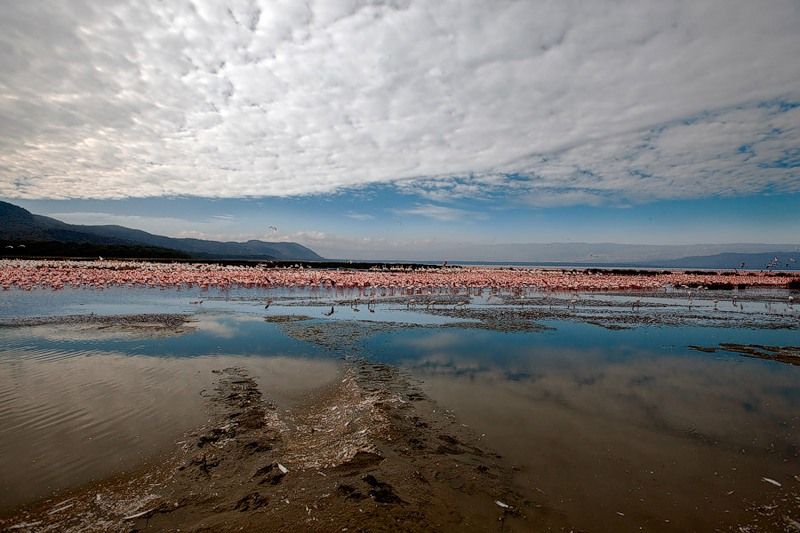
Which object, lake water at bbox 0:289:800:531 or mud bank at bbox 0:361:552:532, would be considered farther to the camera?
lake water at bbox 0:289:800:531

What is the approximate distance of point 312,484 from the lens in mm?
4488

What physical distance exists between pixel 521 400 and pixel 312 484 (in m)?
4.16

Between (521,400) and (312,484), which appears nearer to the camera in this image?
(312,484)

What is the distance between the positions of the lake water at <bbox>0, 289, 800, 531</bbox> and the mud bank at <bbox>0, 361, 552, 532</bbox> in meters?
0.37

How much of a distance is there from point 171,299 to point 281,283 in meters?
10.0

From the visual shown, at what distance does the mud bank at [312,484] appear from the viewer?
386 centimetres

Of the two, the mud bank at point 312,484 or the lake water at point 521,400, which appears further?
the lake water at point 521,400

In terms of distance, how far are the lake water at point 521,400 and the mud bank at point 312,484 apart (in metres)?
0.37

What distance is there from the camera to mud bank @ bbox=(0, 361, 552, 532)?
12.6 feet

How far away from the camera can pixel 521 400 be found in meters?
7.26

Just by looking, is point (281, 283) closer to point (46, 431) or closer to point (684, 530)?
point (46, 431)

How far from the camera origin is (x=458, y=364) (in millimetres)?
9664

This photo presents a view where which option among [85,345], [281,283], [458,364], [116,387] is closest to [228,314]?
[85,345]

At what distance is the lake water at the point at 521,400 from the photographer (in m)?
4.54
